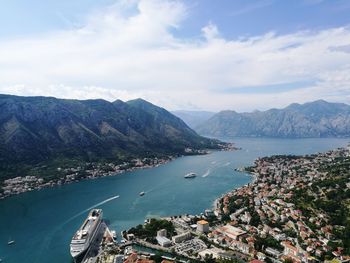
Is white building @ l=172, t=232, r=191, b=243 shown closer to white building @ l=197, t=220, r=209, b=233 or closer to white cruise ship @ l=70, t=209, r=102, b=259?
white building @ l=197, t=220, r=209, b=233

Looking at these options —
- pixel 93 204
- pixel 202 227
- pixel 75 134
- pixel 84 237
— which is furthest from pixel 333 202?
pixel 75 134

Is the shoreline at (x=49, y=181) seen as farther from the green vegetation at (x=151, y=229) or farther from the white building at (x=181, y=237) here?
the white building at (x=181, y=237)

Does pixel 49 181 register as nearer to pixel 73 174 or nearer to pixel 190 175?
pixel 73 174

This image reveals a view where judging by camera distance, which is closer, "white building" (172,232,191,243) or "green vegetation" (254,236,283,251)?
"green vegetation" (254,236,283,251)

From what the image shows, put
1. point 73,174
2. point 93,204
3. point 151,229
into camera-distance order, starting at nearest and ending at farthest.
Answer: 1. point 151,229
2. point 93,204
3. point 73,174

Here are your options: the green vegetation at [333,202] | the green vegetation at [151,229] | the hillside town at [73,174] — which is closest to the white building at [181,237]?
the green vegetation at [151,229]

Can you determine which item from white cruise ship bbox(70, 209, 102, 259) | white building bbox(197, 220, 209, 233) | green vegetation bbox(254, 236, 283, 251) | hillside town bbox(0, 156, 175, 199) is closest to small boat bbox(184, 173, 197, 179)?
hillside town bbox(0, 156, 175, 199)

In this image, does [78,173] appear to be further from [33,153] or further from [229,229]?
[229,229]
